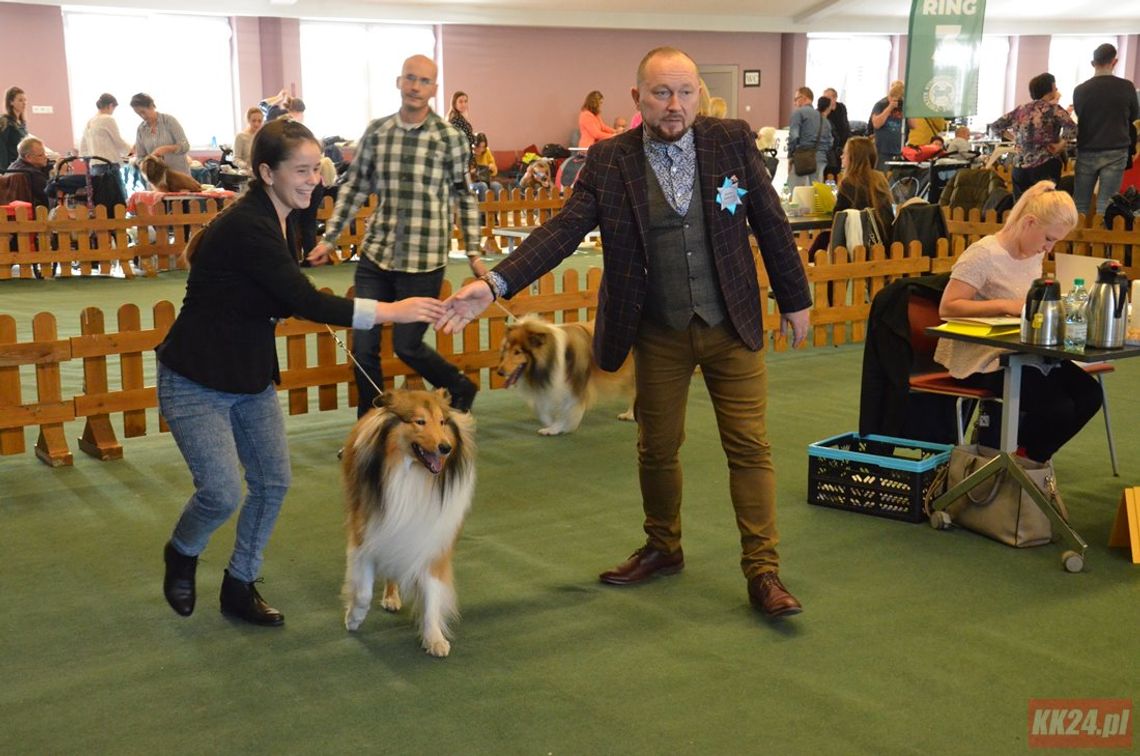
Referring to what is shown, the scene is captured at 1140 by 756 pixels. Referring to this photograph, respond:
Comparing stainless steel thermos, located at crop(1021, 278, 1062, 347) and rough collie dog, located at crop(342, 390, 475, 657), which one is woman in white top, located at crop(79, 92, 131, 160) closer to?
rough collie dog, located at crop(342, 390, 475, 657)

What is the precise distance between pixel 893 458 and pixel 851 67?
23.1 metres

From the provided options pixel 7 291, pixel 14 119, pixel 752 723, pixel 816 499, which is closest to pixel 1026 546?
pixel 816 499

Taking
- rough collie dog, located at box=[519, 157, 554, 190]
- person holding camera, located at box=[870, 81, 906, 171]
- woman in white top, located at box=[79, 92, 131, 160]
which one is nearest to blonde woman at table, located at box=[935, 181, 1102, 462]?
woman in white top, located at box=[79, 92, 131, 160]

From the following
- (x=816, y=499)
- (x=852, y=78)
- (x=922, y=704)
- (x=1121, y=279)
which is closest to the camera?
(x=922, y=704)

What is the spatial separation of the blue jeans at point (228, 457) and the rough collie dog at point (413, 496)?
232 mm

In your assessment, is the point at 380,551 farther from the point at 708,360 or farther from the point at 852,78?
the point at 852,78

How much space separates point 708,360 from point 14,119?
39.7 feet

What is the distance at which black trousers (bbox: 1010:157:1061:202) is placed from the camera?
10930 mm

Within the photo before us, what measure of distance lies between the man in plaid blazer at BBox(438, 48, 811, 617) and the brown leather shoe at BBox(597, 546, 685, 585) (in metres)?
0.35

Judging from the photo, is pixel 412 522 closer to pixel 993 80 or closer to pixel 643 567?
pixel 643 567

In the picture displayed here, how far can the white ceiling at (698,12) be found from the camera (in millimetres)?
19969

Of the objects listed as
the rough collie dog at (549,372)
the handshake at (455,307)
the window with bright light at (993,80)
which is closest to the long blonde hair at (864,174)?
the rough collie dog at (549,372)

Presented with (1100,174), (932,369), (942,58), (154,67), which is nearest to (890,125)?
(942,58)

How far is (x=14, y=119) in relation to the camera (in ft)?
43.3
